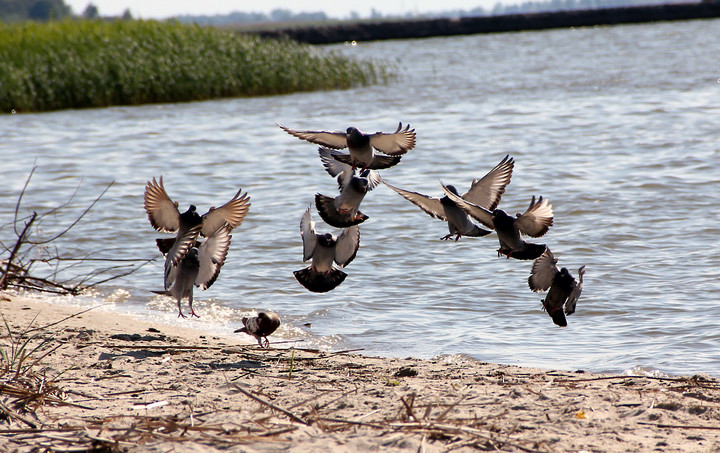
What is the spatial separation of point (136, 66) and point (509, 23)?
1770 inches

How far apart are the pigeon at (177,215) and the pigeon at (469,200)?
1102 mm

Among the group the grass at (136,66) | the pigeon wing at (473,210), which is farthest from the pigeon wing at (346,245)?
the grass at (136,66)

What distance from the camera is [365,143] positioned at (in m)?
4.55

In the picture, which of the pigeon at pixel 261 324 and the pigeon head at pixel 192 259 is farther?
the pigeon at pixel 261 324

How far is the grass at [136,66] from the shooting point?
2208cm

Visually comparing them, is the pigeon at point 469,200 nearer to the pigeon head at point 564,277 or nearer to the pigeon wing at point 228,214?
the pigeon head at point 564,277

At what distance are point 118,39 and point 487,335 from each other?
1989cm

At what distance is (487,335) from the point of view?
6.55 metres

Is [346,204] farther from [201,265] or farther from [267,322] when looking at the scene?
[267,322]

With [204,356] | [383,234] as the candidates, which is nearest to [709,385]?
[204,356]

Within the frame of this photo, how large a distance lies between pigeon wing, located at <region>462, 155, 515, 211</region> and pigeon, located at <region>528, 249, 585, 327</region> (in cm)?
49

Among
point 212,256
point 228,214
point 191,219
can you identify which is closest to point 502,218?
point 228,214

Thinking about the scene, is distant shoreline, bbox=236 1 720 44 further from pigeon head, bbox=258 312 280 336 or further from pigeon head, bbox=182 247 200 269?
pigeon head, bbox=182 247 200 269

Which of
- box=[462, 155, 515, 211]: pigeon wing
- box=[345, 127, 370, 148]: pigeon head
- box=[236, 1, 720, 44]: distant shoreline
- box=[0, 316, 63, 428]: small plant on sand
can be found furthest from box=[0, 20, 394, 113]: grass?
box=[236, 1, 720, 44]: distant shoreline
